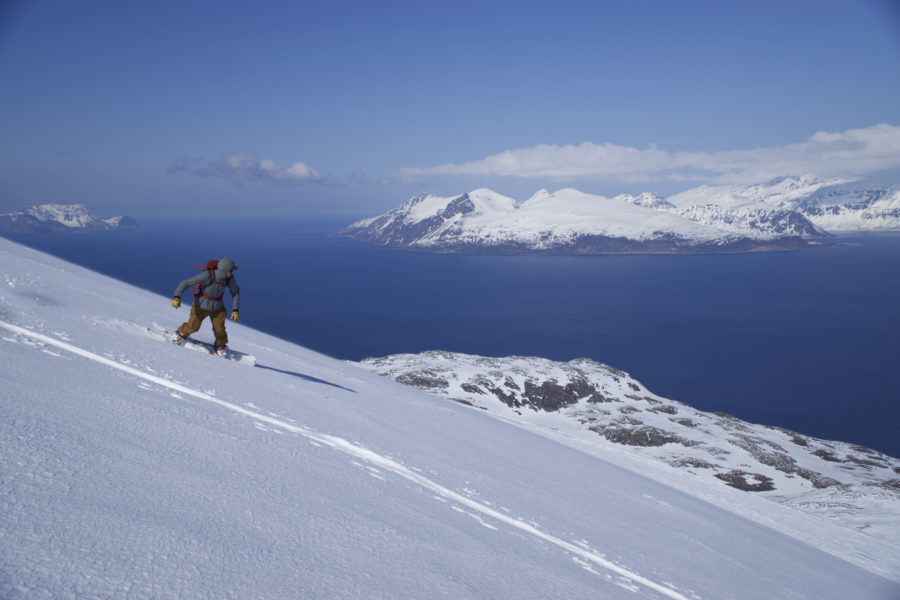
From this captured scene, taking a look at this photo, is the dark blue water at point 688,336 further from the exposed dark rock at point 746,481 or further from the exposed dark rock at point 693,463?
the exposed dark rock at point 693,463

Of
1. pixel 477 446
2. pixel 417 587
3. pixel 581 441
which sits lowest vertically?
pixel 581 441

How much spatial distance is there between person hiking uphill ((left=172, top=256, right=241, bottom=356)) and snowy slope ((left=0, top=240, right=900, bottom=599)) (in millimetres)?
549

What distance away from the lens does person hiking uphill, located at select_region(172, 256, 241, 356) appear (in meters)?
9.66

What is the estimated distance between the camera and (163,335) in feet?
32.1

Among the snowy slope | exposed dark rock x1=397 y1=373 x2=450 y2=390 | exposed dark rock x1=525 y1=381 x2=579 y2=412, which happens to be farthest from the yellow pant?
exposed dark rock x1=525 y1=381 x2=579 y2=412

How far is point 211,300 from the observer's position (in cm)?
984

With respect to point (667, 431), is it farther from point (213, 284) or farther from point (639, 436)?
point (213, 284)

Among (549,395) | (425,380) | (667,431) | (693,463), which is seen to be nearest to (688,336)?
(549,395)

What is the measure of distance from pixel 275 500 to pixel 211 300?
21.0 ft

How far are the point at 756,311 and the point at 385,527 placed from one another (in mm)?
197417

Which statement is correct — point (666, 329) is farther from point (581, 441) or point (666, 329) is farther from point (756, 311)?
point (581, 441)

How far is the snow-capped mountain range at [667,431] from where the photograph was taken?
4531 centimetres

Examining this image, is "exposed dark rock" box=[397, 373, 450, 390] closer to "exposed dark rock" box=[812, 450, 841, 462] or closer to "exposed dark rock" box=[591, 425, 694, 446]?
"exposed dark rock" box=[591, 425, 694, 446]

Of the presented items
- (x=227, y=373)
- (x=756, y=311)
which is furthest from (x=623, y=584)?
(x=756, y=311)
